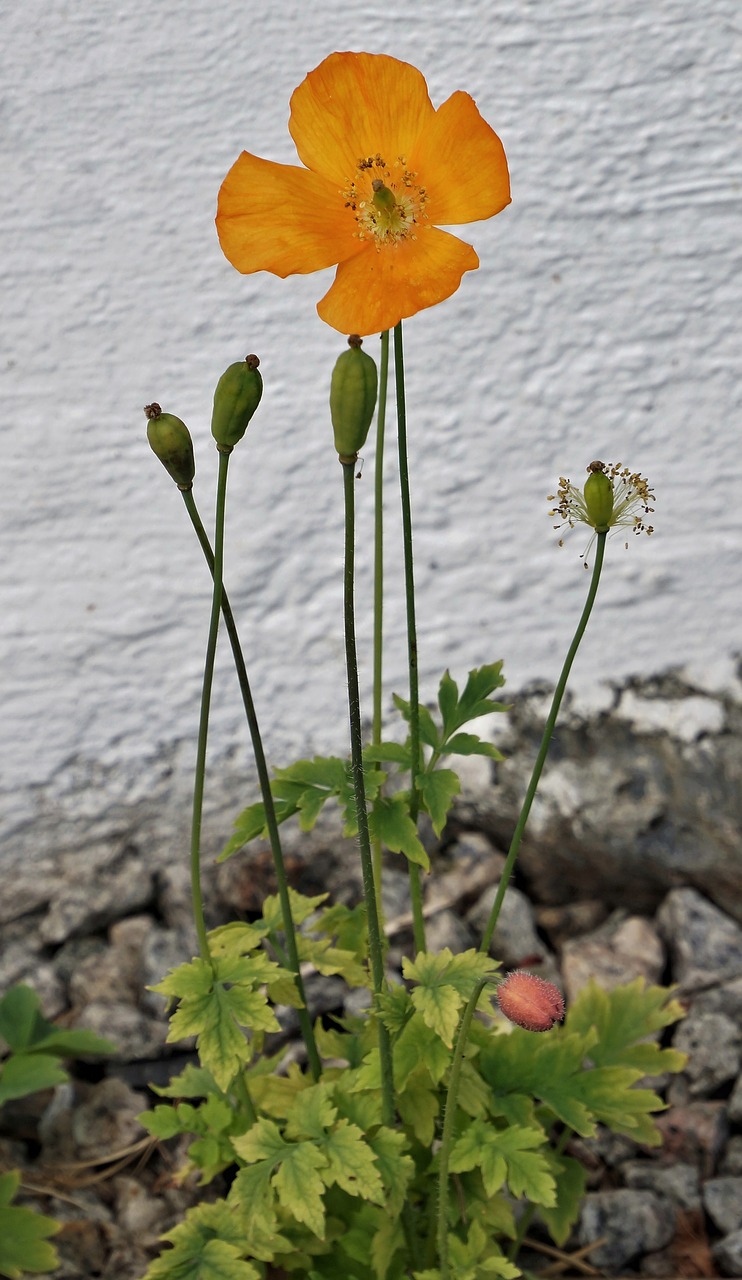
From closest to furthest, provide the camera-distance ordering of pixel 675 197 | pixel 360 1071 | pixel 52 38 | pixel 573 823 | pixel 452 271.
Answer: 1. pixel 452 271
2. pixel 360 1071
3. pixel 52 38
4. pixel 675 197
5. pixel 573 823

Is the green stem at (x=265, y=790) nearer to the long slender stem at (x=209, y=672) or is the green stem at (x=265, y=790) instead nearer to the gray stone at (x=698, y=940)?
the long slender stem at (x=209, y=672)

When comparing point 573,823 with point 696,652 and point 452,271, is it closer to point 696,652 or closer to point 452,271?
point 696,652

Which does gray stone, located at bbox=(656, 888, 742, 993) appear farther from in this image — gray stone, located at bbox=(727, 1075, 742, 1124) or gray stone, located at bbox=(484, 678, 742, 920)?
gray stone, located at bbox=(727, 1075, 742, 1124)

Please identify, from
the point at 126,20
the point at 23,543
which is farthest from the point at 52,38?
the point at 23,543

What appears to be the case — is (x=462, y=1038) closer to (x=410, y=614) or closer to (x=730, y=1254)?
(x=410, y=614)

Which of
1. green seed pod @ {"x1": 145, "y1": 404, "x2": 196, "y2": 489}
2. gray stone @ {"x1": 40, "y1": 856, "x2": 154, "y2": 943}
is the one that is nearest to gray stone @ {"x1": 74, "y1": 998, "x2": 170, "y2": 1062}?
gray stone @ {"x1": 40, "y1": 856, "x2": 154, "y2": 943}
